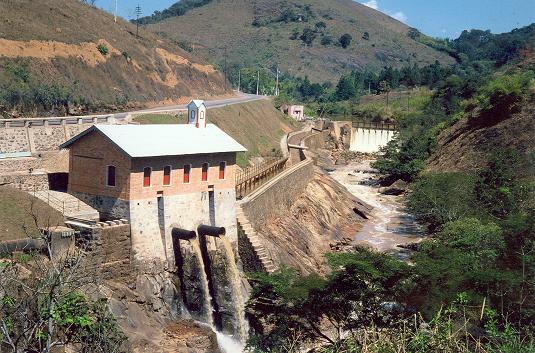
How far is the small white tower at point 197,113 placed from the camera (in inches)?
1361

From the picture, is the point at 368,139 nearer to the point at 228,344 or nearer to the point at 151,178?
the point at 228,344

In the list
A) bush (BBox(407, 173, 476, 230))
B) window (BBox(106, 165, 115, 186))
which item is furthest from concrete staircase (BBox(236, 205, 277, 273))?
bush (BBox(407, 173, 476, 230))

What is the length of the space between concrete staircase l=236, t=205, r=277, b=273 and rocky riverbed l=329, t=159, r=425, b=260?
1265 centimetres

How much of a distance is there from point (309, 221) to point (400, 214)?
11819 mm

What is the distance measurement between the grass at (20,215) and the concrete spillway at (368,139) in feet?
242

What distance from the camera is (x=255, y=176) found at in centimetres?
4638

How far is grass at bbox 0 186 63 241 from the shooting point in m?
26.2

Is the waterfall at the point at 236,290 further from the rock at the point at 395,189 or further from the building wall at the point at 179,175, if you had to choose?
the rock at the point at 395,189

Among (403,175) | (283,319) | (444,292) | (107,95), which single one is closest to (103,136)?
(283,319)

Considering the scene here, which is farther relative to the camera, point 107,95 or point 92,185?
point 107,95

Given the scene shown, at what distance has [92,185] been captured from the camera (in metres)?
30.7

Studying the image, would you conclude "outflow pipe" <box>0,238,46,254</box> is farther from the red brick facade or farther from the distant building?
the distant building

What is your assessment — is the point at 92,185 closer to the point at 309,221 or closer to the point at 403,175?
the point at 309,221

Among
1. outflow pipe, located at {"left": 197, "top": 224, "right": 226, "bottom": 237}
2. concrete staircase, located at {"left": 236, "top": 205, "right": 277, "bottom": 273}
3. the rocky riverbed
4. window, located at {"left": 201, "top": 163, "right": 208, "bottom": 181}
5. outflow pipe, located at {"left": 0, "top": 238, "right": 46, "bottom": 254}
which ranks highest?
window, located at {"left": 201, "top": 163, "right": 208, "bottom": 181}
